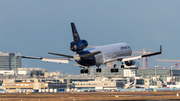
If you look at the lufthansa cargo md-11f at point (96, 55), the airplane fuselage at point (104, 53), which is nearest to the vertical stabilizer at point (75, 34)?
the lufthansa cargo md-11f at point (96, 55)

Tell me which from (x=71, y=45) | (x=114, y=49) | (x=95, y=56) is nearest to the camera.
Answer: (x=71, y=45)

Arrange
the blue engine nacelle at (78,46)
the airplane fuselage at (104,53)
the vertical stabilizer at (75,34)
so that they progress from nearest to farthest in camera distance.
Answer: the blue engine nacelle at (78,46) < the vertical stabilizer at (75,34) < the airplane fuselage at (104,53)

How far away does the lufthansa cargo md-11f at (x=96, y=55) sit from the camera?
86750 millimetres

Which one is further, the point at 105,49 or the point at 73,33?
the point at 105,49

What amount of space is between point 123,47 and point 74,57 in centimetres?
2156

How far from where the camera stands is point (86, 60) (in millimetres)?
89312

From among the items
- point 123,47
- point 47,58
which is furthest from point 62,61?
point 123,47

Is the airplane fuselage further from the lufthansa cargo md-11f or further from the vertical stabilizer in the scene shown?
the vertical stabilizer

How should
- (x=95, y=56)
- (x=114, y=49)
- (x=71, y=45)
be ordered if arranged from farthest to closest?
(x=114, y=49)
(x=95, y=56)
(x=71, y=45)

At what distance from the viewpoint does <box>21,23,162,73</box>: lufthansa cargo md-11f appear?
86.8m

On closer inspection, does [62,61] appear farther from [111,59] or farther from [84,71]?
[111,59]

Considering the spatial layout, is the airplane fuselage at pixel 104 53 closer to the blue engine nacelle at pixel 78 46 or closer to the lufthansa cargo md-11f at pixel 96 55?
the lufthansa cargo md-11f at pixel 96 55

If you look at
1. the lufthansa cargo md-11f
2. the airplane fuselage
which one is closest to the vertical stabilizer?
the lufthansa cargo md-11f

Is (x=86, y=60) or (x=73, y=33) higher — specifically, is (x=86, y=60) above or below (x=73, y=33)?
below
